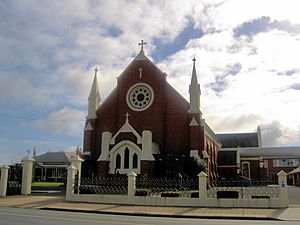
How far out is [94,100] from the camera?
45.2m

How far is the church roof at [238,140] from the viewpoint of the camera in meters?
70.6

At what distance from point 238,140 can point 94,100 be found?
122 feet

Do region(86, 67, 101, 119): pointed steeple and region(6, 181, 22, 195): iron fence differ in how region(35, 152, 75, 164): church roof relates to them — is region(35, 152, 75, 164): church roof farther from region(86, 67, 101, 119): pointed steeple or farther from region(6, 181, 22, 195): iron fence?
region(6, 181, 22, 195): iron fence

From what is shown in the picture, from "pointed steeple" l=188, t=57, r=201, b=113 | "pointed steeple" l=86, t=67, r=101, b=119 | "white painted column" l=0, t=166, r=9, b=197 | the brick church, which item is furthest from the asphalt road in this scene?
"pointed steeple" l=86, t=67, r=101, b=119

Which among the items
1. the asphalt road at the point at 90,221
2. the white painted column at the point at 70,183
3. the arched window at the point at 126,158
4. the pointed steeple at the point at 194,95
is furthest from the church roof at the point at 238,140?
the asphalt road at the point at 90,221

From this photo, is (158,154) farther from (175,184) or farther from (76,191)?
(76,191)

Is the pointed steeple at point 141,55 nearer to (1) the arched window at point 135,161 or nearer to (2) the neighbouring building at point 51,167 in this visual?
(1) the arched window at point 135,161

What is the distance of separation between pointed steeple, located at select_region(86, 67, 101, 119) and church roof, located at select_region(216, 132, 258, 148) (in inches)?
1313

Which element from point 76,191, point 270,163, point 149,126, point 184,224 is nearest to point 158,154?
point 149,126

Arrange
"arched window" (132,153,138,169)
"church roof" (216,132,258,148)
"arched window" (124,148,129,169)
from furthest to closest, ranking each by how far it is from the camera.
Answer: "church roof" (216,132,258,148) < "arched window" (124,148,129,169) < "arched window" (132,153,138,169)

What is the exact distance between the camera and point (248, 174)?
59.4 metres

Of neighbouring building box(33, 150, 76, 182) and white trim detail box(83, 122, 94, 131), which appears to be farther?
neighbouring building box(33, 150, 76, 182)

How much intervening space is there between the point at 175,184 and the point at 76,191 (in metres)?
7.42

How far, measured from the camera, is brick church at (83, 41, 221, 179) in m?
36.8
